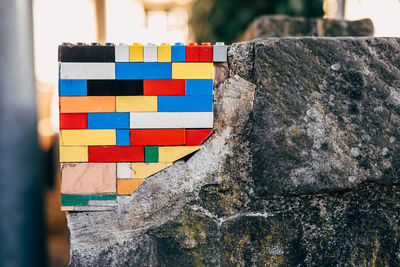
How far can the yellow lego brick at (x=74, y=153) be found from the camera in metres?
0.66

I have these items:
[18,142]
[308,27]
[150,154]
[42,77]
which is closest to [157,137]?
[150,154]

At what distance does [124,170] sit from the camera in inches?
26.0

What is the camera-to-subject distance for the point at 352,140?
64cm

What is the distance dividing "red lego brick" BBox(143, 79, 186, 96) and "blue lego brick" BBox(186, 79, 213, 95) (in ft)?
0.04

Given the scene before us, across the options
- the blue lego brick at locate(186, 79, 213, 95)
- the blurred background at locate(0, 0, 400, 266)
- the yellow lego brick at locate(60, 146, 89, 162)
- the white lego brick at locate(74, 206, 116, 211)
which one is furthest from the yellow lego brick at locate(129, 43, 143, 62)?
the blurred background at locate(0, 0, 400, 266)

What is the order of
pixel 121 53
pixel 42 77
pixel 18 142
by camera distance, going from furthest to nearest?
pixel 42 77 < pixel 18 142 < pixel 121 53

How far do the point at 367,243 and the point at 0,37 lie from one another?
1200 millimetres

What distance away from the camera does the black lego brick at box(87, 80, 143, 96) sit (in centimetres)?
64

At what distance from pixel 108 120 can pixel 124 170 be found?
110 mm

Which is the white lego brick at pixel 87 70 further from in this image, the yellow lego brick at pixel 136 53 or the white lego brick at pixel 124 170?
the white lego brick at pixel 124 170

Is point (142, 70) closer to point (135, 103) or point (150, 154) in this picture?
point (135, 103)

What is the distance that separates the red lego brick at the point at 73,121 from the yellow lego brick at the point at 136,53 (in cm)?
15

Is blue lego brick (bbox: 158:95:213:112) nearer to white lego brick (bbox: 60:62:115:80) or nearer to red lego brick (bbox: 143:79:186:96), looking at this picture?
red lego brick (bbox: 143:79:186:96)

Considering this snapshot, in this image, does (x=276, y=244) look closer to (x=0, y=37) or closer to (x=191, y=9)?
(x=0, y=37)
